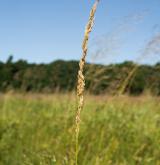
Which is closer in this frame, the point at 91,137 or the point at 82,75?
the point at 82,75

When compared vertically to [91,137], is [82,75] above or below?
above

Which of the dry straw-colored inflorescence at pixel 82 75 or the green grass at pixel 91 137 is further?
the green grass at pixel 91 137

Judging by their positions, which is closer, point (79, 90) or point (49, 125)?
point (79, 90)

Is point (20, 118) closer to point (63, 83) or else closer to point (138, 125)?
point (138, 125)

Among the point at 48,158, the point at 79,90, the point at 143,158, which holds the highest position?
the point at 79,90

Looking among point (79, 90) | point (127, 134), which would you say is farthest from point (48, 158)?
point (127, 134)

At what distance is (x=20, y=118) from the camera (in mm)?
5449

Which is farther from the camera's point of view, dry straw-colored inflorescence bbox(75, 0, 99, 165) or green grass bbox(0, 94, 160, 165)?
green grass bbox(0, 94, 160, 165)

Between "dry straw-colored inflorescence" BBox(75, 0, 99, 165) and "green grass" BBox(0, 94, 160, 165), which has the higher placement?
"dry straw-colored inflorescence" BBox(75, 0, 99, 165)

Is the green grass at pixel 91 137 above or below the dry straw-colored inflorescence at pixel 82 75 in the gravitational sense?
below

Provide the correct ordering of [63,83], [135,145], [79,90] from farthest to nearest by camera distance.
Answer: [63,83], [135,145], [79,90]

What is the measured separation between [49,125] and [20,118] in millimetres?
849

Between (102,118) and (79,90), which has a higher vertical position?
(79,90)

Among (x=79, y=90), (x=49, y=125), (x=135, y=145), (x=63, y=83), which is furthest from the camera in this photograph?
(x=63, y=83)
